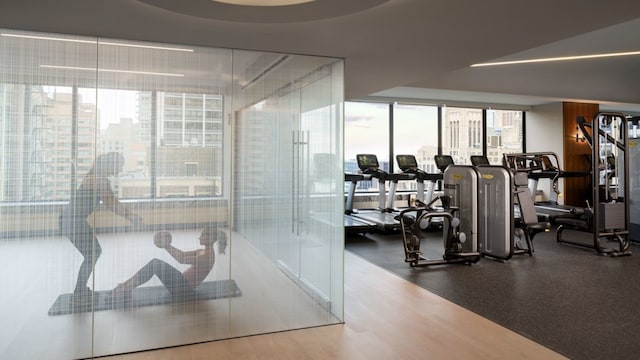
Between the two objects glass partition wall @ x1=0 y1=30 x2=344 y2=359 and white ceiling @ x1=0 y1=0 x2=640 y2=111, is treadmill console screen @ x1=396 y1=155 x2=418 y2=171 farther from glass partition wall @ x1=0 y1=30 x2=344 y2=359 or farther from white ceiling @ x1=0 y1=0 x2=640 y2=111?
glass partition wall @ x1=0 y1=30 x2=344 y2=359

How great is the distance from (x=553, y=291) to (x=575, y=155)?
759 cm

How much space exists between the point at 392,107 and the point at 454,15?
8103mm

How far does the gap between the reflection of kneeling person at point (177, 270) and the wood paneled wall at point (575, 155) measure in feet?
33.0

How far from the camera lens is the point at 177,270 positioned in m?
3.16

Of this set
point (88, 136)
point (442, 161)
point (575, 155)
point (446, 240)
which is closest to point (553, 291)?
point (446, 240)

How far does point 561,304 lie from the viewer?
161 inches

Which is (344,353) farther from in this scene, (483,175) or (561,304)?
(483,175)

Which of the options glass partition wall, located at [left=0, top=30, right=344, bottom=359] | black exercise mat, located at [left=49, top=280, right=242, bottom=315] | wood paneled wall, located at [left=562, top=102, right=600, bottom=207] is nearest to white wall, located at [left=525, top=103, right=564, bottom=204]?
wood paneled wall, located at [left=562, top=102, right=600, bottom=207]

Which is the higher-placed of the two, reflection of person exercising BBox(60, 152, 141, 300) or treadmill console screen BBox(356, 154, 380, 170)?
treadmill console screen BBox(356, 154, 380, 170)

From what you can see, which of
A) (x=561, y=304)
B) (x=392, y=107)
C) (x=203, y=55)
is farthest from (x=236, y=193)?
(x=392, y=107)

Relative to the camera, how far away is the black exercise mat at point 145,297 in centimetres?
292

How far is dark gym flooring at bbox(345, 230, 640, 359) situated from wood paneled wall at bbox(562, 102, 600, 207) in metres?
4.24

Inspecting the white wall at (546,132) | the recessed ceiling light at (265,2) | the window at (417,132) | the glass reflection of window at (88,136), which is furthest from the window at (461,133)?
the recessed ceiling light at (265,2)

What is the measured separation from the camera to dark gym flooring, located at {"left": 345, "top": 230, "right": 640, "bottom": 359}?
130 inches
